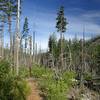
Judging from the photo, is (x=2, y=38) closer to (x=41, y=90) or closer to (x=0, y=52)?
(x=0, y=52)

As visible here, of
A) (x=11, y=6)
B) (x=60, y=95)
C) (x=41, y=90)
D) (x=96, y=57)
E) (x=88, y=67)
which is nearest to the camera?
(x=60, y=95)

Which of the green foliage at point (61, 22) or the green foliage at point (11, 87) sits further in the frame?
the green foliage at point (61, 22)

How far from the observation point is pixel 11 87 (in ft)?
75.0

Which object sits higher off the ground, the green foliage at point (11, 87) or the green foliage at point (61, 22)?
the green foliage at point (61, 22)

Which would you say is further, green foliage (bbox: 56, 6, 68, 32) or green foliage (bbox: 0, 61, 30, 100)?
green foliage (bbox: 56, 6, 68, 32)

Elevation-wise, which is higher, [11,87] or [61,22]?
[61,22]

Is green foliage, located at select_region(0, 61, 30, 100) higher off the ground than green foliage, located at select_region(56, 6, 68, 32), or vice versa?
green foliage, located at select_region(56, 6, 68, 32)

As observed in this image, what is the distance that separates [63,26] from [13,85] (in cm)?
4594

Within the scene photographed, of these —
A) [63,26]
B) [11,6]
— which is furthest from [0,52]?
[63,26]

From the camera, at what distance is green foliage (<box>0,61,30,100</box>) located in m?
22.7

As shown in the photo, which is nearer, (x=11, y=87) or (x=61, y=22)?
(x=11, y=87)

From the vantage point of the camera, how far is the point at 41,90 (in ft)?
103

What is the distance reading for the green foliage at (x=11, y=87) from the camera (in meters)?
22.7

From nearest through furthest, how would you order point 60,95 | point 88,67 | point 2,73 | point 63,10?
point 2,73 → point 60,95 → point 63,10 → point 88,67
